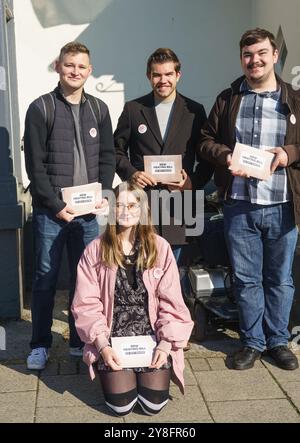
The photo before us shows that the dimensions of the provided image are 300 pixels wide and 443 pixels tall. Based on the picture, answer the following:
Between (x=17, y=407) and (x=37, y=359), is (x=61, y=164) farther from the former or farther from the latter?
(x=17, y=407)

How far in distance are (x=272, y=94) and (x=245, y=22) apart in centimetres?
293

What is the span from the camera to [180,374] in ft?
12.2

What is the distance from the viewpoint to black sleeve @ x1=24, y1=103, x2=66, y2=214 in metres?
3.94

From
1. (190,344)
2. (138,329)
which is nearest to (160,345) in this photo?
(138,329)

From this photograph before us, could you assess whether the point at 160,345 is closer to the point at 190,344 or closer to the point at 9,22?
the point at 190,344

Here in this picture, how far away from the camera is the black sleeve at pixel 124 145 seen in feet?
14.1

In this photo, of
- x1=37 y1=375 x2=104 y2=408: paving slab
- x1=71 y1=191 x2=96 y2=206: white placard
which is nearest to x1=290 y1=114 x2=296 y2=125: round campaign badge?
x1=71 y1=191 x2=96 y2=206: white placard

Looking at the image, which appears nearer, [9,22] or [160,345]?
[160,345]

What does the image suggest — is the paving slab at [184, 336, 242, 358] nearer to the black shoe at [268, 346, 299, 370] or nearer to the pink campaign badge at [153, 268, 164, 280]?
the black shoe at [268, 346, 299, 370]

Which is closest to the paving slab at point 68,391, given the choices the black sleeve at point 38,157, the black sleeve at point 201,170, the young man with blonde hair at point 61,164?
the young man with blonde hair at point 61,164

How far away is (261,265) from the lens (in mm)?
4254

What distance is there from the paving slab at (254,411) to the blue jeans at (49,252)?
3.94 ft

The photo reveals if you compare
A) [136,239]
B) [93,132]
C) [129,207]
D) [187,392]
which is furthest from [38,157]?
[187,392]

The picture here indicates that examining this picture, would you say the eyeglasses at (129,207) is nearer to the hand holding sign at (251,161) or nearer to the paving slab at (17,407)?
the hand holding sign at (251,161)
